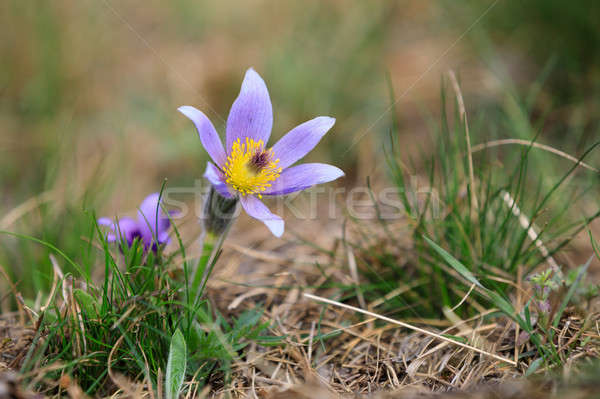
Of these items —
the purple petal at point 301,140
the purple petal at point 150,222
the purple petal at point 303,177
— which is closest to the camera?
the purple petal at point 303,177

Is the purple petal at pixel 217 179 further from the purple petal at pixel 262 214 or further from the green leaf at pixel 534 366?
the green leaf at pixel 534 366

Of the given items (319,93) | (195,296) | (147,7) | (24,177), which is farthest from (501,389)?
(147,7)

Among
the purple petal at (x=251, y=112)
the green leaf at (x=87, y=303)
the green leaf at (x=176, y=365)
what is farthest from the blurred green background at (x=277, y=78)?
the green leaf at (x=176, y=365)

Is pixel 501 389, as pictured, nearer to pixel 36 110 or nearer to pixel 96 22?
pixel 36 110

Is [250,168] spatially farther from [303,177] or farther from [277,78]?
[277,78]

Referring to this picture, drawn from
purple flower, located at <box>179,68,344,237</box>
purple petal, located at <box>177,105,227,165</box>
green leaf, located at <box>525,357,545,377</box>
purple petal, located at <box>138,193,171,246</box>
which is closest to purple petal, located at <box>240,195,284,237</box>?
purple flower, located at <box>179,68,344,237</box>
